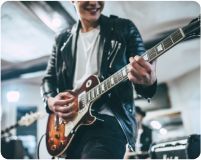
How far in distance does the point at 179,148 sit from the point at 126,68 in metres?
0.47

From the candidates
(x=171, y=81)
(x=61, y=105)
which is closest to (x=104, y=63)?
(x=61, y=105)

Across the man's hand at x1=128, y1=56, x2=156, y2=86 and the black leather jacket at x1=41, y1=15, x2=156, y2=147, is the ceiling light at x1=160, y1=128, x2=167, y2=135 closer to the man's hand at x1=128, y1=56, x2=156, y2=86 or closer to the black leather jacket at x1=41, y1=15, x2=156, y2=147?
the black leather jacket at x1=41, y1=15, x2=156, y2=147

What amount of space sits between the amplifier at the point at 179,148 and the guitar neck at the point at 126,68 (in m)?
0.42

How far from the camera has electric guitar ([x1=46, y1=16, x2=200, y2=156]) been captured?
2.29ft

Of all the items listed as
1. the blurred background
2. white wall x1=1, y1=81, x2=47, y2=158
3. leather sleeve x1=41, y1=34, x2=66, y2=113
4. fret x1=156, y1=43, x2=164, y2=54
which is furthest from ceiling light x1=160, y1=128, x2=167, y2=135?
A: fret x1=156, y1=43, x2=164, y2=54

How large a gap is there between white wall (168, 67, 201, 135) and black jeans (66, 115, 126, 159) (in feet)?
1.99

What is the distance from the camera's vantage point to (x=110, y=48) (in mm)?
817

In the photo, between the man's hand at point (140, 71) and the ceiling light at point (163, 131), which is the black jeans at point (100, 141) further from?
the ceiling light at point (163, 131)

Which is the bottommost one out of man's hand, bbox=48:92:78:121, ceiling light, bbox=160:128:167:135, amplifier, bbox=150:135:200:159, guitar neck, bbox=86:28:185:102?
amplifier, bbox=150:135:200:159

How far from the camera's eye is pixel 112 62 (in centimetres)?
79

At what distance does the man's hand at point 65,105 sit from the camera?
0.79m

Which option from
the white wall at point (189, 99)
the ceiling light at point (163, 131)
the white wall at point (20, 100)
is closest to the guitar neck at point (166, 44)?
the white wall at point (189, 99)

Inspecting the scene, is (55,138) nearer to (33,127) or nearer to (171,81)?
(33,127)

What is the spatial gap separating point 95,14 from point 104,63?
0.64 feet
